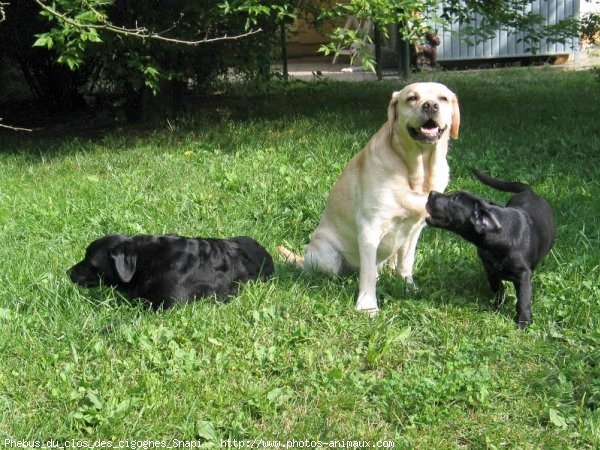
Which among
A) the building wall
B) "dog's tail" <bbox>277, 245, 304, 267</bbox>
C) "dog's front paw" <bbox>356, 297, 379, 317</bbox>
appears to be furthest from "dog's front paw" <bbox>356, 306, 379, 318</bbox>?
the building wall

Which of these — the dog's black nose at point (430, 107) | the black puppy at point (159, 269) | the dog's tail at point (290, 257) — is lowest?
the dog's tail at point (290, 257)

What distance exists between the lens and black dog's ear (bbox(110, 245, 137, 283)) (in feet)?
14.0

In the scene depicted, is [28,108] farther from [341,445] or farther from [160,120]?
[341,445]

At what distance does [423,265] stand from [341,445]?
6.98 ft

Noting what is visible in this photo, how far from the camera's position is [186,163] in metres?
7.42

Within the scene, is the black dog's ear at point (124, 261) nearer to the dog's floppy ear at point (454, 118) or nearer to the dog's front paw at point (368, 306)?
the dog's front paw at point (368, 306)

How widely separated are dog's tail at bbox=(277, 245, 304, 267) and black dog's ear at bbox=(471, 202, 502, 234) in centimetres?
Answer: 150

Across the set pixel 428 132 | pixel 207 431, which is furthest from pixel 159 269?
pixel 428 132

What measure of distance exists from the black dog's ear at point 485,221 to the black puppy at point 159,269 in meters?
1.47

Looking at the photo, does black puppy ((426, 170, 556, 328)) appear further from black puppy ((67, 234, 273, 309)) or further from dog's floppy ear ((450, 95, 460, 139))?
black puppy ((67, 234, 273, 309))

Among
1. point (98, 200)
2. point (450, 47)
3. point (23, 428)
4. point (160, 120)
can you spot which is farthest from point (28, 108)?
point (23, 428)

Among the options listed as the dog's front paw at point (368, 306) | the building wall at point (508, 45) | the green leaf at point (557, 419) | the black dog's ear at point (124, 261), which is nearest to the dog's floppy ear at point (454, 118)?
the dog's front paw at point (368, 306)

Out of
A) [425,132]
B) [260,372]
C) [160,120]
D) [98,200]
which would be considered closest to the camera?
[260,372]

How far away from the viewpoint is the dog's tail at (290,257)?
5.10 metres
